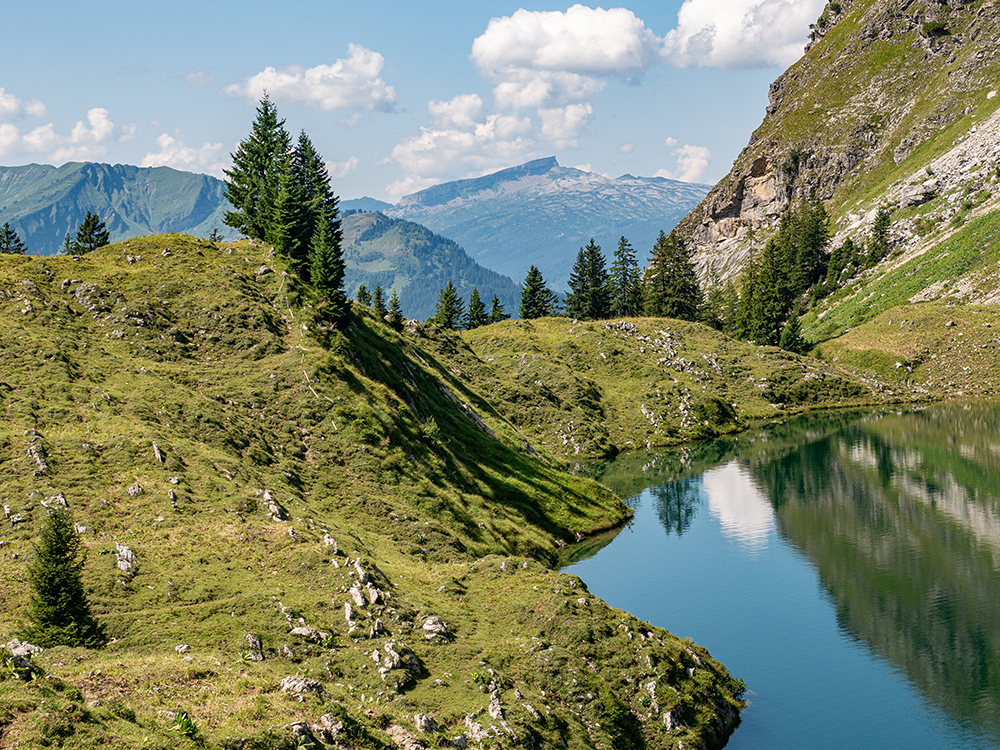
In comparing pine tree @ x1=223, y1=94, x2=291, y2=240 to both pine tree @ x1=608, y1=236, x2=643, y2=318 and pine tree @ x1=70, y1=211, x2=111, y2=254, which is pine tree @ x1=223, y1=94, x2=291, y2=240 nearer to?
pine tree @ x1=70, y1=211, x2=111, y2=254

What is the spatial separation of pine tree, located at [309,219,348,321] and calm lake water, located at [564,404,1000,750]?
32716 millimetres

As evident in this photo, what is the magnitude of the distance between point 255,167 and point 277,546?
A: 7540 cm

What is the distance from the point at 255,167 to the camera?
4085 inches

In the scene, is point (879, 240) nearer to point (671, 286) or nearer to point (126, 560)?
point (671, 286)

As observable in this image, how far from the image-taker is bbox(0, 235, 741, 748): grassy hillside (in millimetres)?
28516

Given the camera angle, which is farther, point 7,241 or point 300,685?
point 7,241

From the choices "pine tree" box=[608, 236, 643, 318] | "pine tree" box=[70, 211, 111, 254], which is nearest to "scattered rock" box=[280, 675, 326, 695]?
"pine tree" box=[70, 211, 111, 254]

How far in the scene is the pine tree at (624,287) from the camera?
178 m

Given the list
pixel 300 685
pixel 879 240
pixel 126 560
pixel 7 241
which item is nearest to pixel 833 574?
pixel 300 685

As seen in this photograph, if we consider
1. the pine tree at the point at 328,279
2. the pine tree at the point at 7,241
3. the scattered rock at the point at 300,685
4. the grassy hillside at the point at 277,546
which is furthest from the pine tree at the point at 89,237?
the scattered rock at the point at 300,685

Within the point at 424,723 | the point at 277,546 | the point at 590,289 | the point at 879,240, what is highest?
the point at 879,240

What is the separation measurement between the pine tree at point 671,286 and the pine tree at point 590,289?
34.9 ft

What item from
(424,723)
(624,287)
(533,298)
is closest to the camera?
(424,723)

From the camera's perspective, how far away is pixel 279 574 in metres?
39.3
